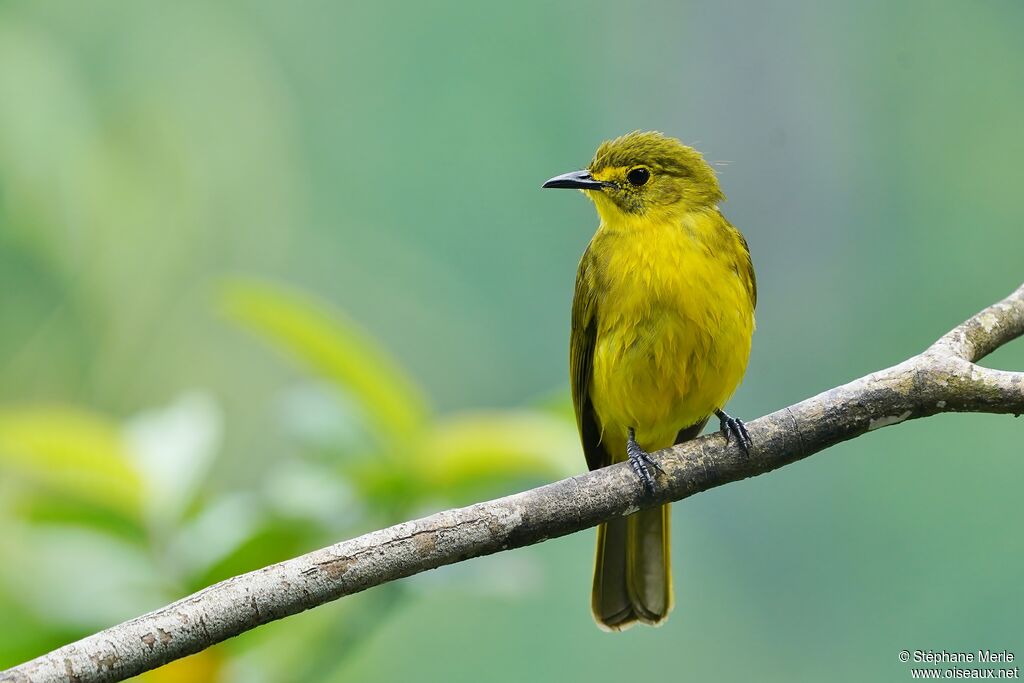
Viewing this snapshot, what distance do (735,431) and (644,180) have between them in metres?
0.94

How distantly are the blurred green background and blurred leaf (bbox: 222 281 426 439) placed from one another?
364 mm

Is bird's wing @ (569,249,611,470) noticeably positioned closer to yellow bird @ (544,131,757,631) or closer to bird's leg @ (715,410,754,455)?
yellow bird @ (544,131,757,631)

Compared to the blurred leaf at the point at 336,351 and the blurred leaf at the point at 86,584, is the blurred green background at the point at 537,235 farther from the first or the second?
the blurred leaf at the point at 86,584

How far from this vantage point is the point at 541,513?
2158 millimetres

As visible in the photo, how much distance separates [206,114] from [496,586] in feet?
13.3

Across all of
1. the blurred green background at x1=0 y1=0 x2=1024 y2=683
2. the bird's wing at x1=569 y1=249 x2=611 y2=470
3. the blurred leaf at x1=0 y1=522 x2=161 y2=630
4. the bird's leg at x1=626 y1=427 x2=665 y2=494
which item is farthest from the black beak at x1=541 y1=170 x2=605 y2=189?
the blurred leaf at x1=0 y1=522 x2=161 y2=630

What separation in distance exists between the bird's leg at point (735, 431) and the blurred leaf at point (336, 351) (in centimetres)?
70

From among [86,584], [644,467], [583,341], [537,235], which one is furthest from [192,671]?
[537,235]

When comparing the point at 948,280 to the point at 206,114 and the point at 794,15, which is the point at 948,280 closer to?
the point at 794,15

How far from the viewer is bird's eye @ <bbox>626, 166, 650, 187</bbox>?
317cm

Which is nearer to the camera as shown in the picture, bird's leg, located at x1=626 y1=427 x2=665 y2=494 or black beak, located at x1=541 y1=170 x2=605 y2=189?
bird's leg, located at x1=626 y1=427 x2=665 y2=494

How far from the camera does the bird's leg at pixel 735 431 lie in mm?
2410

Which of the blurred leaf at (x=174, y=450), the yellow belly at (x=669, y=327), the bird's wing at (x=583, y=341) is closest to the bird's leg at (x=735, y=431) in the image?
the yellow belly at (x=669, y=327)

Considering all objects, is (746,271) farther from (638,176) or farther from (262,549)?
(262,549)
